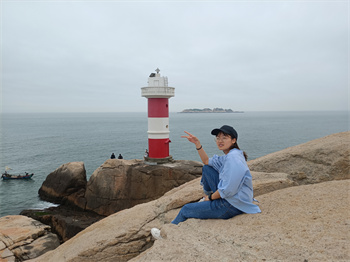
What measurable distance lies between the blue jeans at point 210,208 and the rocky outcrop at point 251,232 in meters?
0.11

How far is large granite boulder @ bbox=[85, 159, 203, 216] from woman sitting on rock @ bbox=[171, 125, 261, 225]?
38.5 feet

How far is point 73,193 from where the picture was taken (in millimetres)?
18719

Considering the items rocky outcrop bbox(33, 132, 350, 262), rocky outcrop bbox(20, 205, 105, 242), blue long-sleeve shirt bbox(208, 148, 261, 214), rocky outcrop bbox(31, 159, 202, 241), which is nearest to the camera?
rocky outcrop bbox(33, 132, 350, 262)

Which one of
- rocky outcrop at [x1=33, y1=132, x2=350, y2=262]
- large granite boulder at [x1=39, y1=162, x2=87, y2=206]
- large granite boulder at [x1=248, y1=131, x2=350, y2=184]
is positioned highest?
large granite boulder at [x1=248, y1=131, x2=350, y2=184]

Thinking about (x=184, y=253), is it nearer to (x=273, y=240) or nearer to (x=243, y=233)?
(x=243, y=233)

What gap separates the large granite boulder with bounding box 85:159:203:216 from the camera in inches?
650

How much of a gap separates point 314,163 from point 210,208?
13.2ft

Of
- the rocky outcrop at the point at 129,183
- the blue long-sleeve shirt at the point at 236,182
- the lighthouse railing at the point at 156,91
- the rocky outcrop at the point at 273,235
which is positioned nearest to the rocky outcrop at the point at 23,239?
the rocky outcrop at the point at 273,235

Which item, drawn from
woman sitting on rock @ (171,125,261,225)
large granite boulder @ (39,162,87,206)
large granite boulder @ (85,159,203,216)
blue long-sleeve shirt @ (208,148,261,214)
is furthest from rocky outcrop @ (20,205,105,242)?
blue long-sleeve shirt @ (208,148,261,214)

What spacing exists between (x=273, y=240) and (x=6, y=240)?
9.02 m

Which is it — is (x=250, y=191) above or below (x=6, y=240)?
above

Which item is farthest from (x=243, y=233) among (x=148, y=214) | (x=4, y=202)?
(x=4, y=202)

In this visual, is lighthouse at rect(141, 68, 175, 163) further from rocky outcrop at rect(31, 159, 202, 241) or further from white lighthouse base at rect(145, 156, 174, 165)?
rocky outcrop at rect(31, 159, 202, 241)

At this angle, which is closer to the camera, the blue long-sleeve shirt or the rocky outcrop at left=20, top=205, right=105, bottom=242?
the blue long-sleeve shirt
